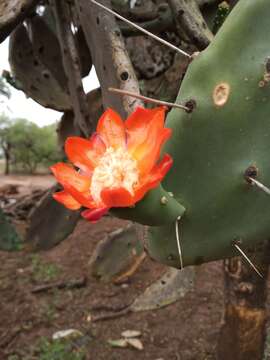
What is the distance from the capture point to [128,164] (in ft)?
1.52

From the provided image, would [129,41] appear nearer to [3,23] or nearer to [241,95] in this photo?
[3,23]

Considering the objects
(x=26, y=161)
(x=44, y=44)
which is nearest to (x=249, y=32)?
(x=44, y=44)

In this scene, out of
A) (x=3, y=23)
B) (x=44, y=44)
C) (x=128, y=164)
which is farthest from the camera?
(x=44, y=44)

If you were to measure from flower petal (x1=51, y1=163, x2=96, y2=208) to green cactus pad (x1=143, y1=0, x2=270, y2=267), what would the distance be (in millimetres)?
159

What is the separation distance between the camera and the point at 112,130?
1.69ft

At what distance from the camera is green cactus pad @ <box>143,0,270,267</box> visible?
0.59 meters

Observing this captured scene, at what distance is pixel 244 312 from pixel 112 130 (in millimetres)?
1064

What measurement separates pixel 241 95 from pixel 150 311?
188cm

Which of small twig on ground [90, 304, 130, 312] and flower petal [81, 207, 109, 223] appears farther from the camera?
small twig on ground [90, 304, 130, 312]

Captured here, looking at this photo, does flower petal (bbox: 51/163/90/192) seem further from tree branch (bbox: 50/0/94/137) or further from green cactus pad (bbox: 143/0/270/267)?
tree branch (bbox: 50/0/94/137)

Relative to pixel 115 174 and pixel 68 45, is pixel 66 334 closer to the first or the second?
pixel 68 45

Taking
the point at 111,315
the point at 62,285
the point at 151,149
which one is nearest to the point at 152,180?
the point at 151,149

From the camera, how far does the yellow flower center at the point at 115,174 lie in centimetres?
44

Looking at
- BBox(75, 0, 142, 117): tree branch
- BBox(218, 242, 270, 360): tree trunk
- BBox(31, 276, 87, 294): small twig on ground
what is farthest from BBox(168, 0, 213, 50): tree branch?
BBox(31, 276, 87, 294): small twig on ground
